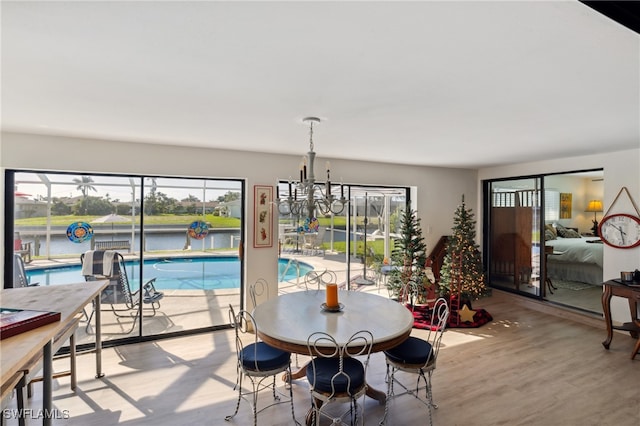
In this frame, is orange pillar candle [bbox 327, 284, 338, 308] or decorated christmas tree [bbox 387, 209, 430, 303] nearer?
orange pillar candle [bbox 327, 284, 338, 308]

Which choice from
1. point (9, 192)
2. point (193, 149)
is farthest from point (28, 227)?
point (193, 149)

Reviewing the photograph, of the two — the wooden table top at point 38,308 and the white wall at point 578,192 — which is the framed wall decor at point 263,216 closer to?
the wooden table top at point 38,308

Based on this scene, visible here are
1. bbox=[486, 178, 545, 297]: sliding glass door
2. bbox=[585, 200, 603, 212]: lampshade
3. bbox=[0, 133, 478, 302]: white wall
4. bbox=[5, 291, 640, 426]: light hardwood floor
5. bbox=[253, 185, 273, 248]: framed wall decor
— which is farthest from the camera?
bbox=[486, 178, 545, 297]: sliding glass door

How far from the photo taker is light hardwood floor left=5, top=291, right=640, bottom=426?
261 centimetres

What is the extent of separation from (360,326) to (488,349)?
2.22 metres

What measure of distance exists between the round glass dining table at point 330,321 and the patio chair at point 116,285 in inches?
80.2

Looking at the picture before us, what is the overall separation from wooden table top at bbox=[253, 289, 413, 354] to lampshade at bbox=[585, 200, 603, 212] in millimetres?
4290

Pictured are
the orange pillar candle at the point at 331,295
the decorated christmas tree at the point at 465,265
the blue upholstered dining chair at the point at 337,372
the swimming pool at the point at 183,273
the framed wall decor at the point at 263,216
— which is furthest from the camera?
the decorated christmas tree at the point at 465,265

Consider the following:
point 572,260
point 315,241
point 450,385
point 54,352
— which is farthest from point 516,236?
point 54,352

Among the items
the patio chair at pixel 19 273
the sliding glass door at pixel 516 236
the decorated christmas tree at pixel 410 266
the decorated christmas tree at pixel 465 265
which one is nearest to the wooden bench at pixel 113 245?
the patio chair at pixel 19 273

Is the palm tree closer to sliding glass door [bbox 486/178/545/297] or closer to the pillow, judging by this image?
sliding glass door [bbox 486/178/545/297]

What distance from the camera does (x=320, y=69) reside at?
185cm

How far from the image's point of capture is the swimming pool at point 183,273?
12.9 feet

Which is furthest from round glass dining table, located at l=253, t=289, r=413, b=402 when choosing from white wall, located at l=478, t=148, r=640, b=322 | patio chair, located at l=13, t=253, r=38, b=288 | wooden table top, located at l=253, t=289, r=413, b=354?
white wall, located at l=478, t=148, r=640, b=322
